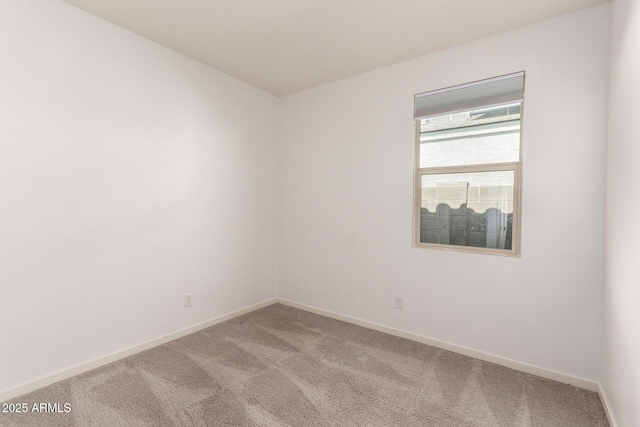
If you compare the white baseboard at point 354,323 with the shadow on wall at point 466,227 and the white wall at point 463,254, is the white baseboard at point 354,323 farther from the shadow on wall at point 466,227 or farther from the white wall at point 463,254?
the shadow on wall at point 466,227

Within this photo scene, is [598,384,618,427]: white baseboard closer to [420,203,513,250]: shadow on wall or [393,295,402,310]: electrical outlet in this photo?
[420,203,513,250]: shadow on wall

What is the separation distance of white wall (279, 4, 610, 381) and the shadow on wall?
0.45ft

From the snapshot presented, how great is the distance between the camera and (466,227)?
2.84 m

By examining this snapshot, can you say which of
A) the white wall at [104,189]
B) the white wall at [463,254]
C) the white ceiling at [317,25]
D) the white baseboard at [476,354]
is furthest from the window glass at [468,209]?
the white wall at [104,189]

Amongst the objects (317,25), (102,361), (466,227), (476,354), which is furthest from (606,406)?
(102,361)

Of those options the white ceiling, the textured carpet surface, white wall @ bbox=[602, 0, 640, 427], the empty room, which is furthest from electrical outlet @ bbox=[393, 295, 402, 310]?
the white ceiling

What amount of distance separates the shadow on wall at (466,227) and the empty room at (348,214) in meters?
0.02

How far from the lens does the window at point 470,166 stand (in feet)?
8.45

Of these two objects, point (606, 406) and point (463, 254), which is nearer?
point (606, 406)

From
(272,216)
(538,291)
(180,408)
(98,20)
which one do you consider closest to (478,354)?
(538,291)

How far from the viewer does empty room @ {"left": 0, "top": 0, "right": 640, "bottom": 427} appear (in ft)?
6.63

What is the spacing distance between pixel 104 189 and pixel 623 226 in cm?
352

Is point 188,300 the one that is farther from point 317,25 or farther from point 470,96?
point 470,96

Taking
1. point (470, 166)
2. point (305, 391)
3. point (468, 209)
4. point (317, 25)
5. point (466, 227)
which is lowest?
point (305, 391)
